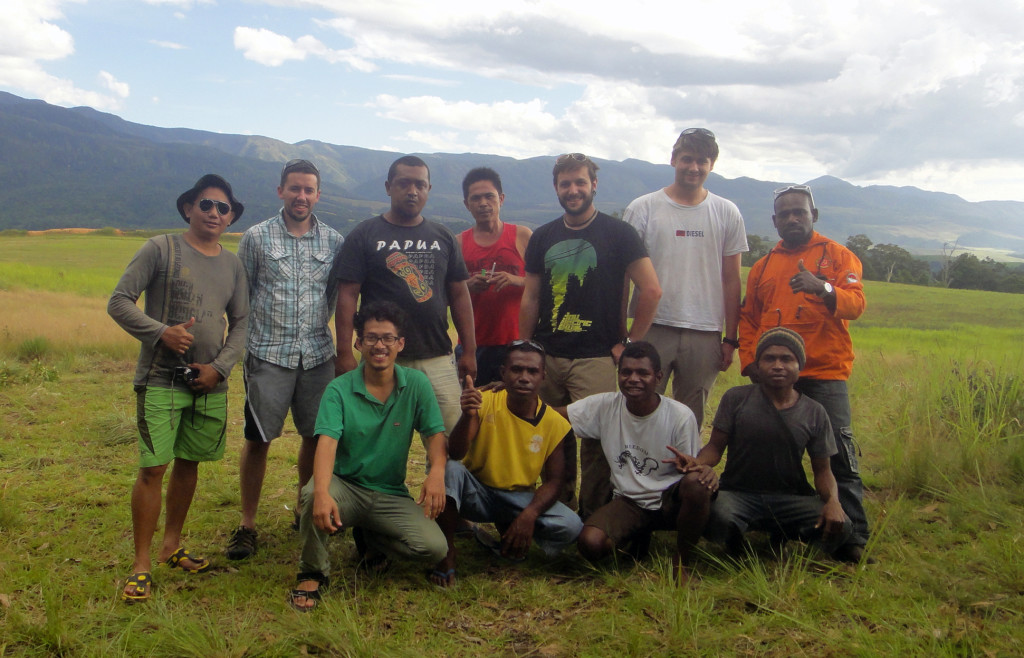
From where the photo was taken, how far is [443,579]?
4.18 metres

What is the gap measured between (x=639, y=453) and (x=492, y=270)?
1.84m

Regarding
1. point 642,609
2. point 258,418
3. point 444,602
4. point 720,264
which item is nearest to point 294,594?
point 444,602

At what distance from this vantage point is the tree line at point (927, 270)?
48.3 meters

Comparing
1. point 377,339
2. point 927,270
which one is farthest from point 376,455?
point 927,270

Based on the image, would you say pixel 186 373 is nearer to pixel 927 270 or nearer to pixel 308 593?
pixel 308 593

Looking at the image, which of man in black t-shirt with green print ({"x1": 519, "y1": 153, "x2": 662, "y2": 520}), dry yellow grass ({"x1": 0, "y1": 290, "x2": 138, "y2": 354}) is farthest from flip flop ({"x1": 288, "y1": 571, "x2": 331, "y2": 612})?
dry yellow grass ({"x1": 0, "y1": 290, "x2": 138, "y2": 354})

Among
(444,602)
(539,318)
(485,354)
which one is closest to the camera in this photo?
(444,602)

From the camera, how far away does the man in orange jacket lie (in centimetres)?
452

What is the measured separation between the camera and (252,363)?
463cm

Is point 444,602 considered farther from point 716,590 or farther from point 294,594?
point 716,590

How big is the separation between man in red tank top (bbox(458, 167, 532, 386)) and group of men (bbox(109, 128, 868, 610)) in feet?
0.74

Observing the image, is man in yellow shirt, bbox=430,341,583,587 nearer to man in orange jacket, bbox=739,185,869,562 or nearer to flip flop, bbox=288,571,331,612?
flip flop, bbox=288,571,331,612

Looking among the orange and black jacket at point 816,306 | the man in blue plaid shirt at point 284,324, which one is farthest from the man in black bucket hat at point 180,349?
the orange and black jacket at point 816,306

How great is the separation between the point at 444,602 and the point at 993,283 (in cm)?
5626
